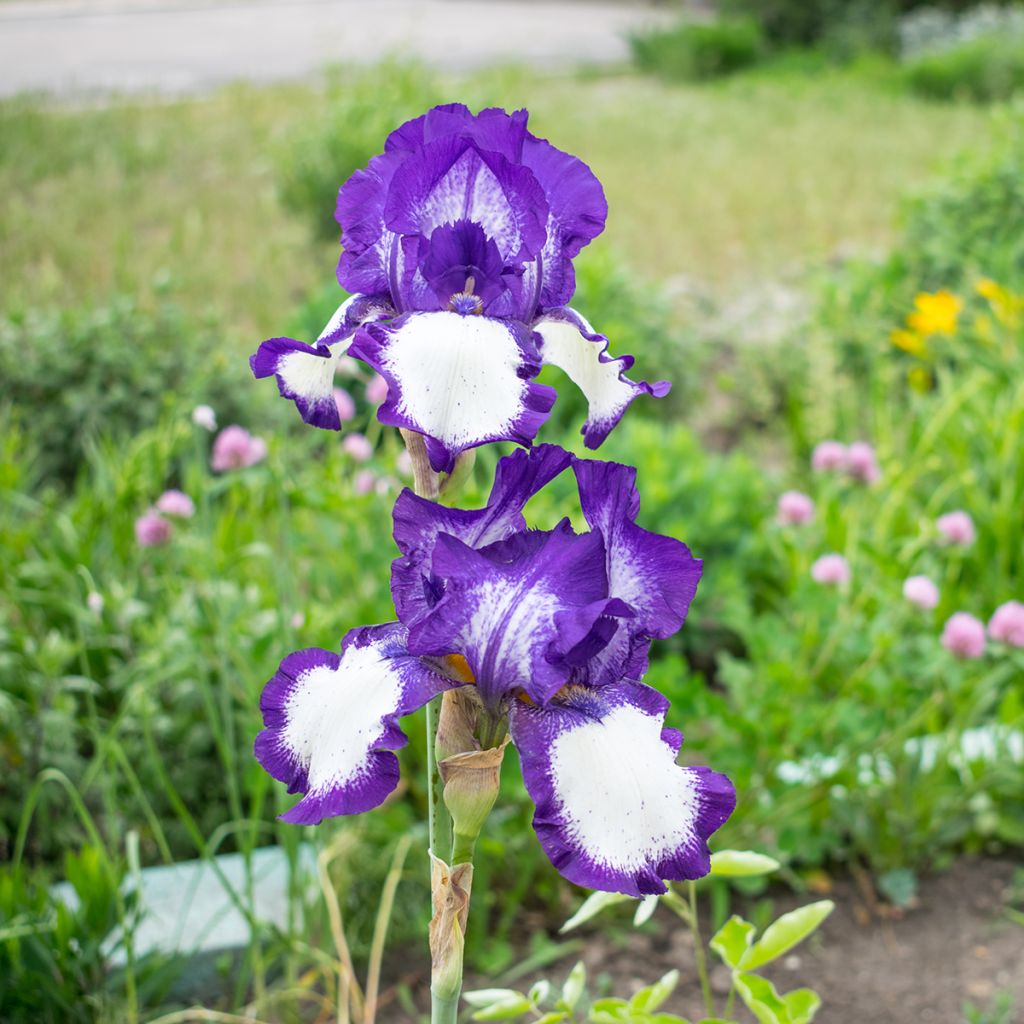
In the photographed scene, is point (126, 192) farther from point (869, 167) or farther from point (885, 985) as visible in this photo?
point (885, 985)

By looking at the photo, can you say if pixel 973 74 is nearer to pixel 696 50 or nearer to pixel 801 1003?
pixel 696 50

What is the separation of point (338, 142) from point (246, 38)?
30.4 ft

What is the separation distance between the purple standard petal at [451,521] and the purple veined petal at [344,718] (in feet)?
0.12

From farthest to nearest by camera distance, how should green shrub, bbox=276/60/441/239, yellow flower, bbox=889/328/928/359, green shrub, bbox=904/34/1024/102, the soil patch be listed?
green shrub, bbox=904/34/1024/102 < green shrub, bbox=276/60/441/239 < yellow flower, bbox=889/328/928/359 < the soil patch

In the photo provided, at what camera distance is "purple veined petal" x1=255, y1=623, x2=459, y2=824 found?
822 millimetres

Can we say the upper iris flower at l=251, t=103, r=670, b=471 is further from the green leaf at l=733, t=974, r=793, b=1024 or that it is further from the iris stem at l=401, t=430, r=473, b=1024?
the green leaf at l=733, t=974, r=793, b=1024

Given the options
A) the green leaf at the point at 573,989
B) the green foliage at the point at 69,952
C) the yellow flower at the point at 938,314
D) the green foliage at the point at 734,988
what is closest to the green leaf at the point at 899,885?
the green foliage at the point at 734,988

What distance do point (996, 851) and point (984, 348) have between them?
Result: 6.80ft

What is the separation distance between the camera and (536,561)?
83 cm

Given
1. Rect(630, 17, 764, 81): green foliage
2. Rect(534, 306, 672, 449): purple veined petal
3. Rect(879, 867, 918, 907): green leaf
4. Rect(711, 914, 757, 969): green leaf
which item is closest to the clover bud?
Rect(534, 306, 672, 449): purple veined petal

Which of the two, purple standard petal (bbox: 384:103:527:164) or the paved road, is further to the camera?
the paved road

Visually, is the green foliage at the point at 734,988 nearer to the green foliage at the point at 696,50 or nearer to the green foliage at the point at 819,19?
the green foliage at the point at 696,50

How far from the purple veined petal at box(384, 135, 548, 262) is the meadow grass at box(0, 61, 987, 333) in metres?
2.09

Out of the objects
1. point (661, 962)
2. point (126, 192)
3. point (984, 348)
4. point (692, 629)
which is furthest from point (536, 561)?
point (126, 192)
